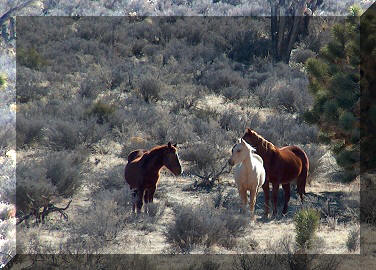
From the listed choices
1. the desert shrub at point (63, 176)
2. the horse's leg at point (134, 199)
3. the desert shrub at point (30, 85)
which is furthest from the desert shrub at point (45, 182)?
the desert shrub at point (30, 85)

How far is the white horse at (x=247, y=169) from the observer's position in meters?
9.85

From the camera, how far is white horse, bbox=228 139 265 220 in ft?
32.3

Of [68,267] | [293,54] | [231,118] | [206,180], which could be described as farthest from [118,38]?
[68,267]

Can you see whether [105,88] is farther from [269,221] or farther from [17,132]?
[269,221]

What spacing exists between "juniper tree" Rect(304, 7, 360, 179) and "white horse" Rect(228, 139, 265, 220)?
1299mm

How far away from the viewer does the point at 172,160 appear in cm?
989

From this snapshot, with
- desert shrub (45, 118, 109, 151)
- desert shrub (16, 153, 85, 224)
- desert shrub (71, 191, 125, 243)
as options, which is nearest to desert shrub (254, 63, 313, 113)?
desert shrub (45, 118, 109, 151)

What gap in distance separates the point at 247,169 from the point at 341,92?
1.76 m

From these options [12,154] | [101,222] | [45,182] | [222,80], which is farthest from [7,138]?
[222,80]

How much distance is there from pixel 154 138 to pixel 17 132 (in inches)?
114

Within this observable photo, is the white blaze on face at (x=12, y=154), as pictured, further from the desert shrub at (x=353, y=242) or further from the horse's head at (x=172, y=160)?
the desert shrub at (x=353, y=242)

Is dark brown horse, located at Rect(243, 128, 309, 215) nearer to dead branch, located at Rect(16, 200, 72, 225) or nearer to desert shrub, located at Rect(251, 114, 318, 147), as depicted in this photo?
dead branch, located at Rect(16, 200, 72, 225)

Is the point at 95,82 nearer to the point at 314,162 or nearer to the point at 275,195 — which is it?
the point at 314,162

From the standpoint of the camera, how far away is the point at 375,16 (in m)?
10.2
